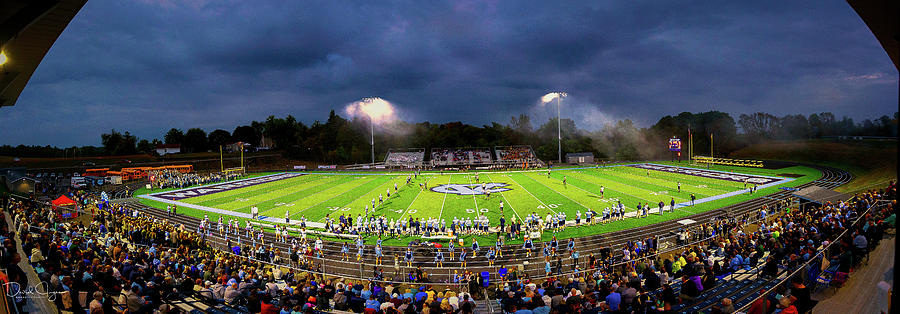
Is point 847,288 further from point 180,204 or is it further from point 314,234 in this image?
point 180,204

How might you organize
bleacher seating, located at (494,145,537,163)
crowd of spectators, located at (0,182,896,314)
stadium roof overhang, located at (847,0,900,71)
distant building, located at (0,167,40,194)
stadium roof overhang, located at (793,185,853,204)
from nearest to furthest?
stadium roof overhang, located at (847,0,900,71)
crowd of spectators, located at (0,182,896,314)
stadium roof overhang, located at (793,185,853,204)
distant building, located at (0,167,40,194)
bleacher seating, located at (494,145,537,163)

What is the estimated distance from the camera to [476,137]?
100438mm

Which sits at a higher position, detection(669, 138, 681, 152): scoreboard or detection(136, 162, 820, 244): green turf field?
detection(669, 138, 681, 152): scoreboard

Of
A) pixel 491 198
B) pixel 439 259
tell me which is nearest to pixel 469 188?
pixel 491 198

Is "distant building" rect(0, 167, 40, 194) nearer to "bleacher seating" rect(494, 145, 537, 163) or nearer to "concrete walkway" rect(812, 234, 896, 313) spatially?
"concrete walkway" rect(812, 234, 896, 313)

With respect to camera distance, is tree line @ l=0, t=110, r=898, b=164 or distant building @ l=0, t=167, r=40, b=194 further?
tree line @ l=0, t=110, r=898, b=164

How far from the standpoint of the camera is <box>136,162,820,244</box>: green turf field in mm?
26266

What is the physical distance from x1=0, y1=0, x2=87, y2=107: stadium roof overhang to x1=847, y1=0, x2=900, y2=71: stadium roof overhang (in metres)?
6.27

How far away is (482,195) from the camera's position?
3353cm

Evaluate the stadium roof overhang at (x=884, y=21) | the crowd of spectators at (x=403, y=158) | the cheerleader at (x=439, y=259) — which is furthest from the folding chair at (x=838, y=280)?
the crowd of spectators at (x=403, y=158)

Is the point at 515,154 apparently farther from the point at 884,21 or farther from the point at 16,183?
the point at 884,21

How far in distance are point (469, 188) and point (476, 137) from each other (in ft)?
207

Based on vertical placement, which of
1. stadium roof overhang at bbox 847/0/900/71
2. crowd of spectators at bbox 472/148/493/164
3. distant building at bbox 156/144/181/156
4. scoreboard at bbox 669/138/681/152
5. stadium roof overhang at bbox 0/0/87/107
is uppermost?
distant building at bbox 156/144/181/156

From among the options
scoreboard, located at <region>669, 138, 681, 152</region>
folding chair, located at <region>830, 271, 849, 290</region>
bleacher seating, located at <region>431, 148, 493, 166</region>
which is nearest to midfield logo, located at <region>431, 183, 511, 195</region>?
folding chair, located at <region>830, 271, 849, 290</region>
